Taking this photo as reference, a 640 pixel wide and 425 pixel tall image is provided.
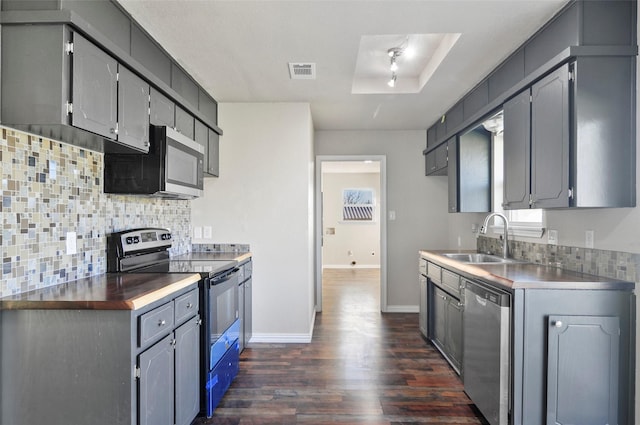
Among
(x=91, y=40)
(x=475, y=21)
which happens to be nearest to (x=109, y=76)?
(x=91, y=40)

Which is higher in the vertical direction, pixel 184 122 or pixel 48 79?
pixel 184 122

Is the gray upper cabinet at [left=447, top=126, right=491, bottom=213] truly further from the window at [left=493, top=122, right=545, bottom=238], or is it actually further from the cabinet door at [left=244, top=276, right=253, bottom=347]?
the cabinet door at [left=244, top=276, right=253, bottom=347]

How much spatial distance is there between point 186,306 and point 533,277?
2.04m

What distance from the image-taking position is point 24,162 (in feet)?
5.43

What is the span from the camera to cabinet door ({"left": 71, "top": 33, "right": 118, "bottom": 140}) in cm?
154

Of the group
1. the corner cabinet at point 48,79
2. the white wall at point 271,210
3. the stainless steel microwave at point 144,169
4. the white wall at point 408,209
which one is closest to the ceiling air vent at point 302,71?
the white wall at point 271,210

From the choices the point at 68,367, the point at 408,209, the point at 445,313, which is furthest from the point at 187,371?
the point at 408,209

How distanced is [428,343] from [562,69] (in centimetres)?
266

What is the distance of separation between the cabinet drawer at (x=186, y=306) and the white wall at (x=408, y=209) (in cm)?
304

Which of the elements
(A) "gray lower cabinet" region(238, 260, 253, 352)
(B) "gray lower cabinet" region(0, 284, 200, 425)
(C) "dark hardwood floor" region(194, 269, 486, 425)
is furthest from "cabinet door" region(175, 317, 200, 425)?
(A) "gray lower cabinet" region(238, 260, 253, 352)

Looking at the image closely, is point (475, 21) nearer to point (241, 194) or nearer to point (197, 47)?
point (197, 47)

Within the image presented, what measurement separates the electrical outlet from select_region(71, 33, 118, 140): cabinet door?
110 inches

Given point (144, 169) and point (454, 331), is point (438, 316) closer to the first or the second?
point (454, 331)

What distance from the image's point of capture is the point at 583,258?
6.82ft
